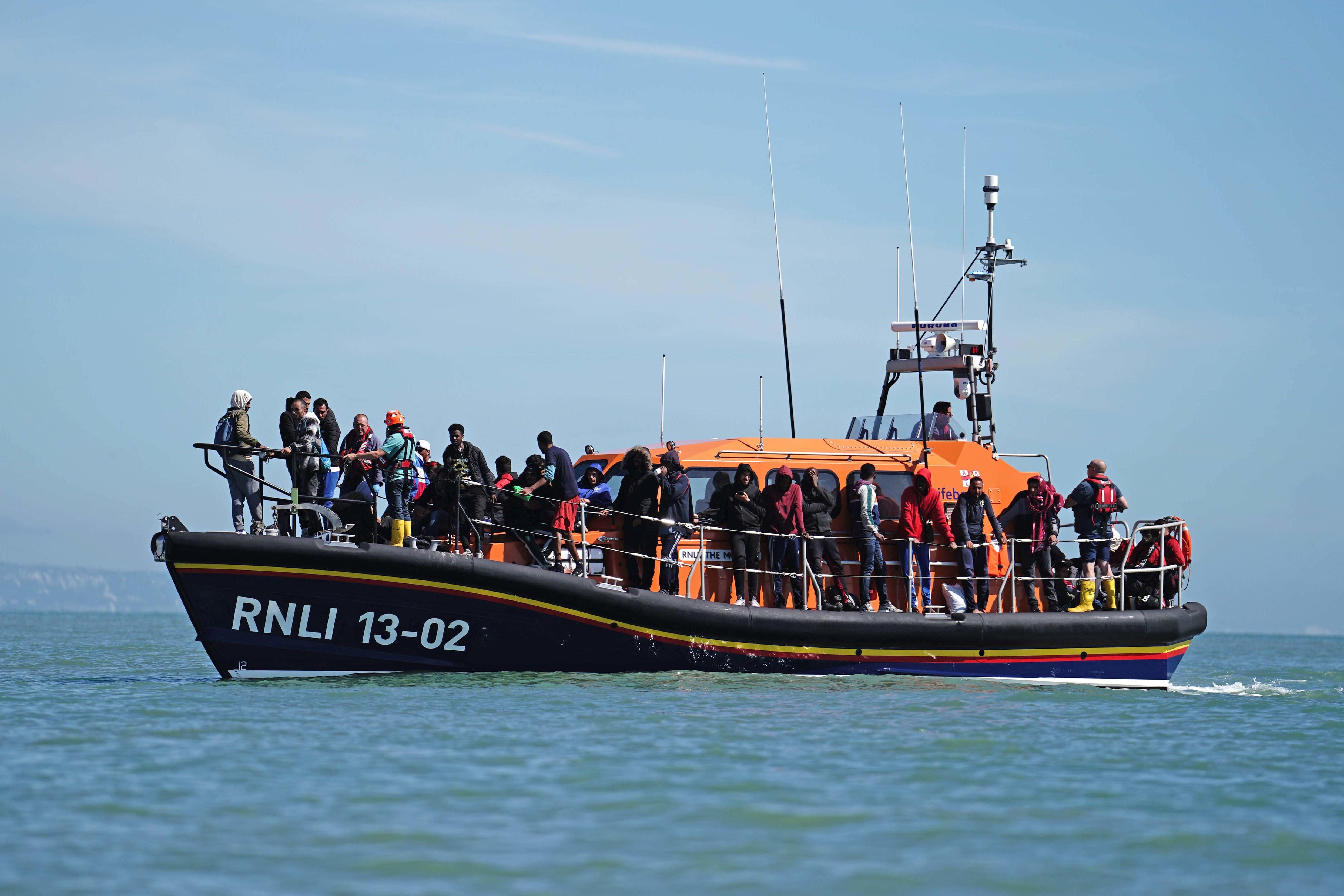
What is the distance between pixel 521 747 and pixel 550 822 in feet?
5.54

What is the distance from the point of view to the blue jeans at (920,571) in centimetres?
1153

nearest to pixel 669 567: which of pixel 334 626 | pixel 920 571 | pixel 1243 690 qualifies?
pixel 920 571

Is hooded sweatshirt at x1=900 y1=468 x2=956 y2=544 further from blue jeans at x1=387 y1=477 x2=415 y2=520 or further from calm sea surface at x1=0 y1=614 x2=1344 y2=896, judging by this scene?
blue jeans at x1=387 y1=477 x2=415 y2=520

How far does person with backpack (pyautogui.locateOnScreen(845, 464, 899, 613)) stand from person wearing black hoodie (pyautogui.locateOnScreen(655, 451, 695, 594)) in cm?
139

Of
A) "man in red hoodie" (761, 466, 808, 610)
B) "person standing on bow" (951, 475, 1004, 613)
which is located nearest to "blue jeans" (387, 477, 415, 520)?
"man in red hoodie" (761, 466, 808, 610)

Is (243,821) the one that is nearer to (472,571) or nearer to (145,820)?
(145,820)

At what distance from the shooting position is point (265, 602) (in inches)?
387

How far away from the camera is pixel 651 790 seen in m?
6.52

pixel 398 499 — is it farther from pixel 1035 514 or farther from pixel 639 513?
pixel 1035 514

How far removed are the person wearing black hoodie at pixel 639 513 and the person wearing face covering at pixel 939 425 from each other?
2.93 m

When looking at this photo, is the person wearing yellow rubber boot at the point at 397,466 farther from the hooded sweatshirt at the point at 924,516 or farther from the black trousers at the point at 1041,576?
the black trousers at the point at 1041,576

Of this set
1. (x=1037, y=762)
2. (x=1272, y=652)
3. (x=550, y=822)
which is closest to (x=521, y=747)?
(x=550, y=822)

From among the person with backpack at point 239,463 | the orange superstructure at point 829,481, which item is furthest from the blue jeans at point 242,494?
the orange superstructure at point 829,481

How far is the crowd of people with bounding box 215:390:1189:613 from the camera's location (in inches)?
409
